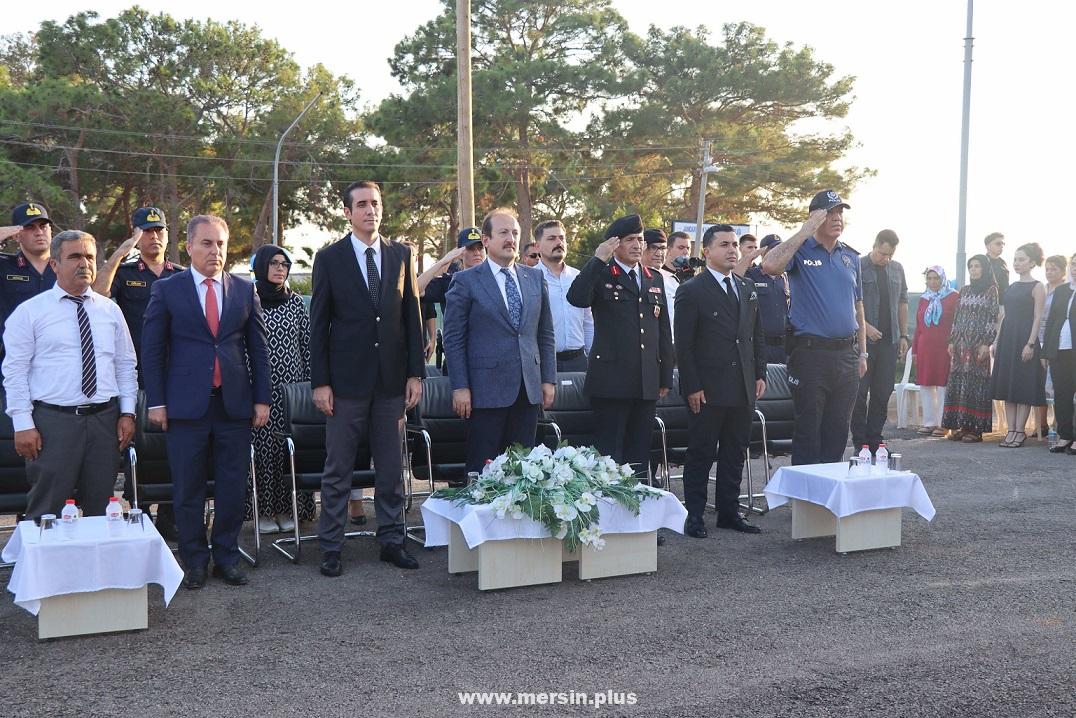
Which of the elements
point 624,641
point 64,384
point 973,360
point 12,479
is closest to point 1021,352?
point 973,360

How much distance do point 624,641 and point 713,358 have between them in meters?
2.52

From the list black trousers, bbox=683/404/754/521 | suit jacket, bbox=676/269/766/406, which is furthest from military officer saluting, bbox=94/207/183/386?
black trousers, bbox=683/404/754/521

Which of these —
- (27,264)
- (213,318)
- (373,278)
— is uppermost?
(27,264)

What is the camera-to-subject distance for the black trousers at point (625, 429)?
641cm

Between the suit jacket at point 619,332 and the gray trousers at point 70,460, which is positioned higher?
the suit jacket at point 619,332

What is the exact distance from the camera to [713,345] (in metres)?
6.52

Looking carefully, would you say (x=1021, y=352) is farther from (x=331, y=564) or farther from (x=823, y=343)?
(x=331, y=564)

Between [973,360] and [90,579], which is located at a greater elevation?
[973,360]

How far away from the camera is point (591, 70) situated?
30562 mm

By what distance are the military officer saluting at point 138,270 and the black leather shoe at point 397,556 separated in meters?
2.03

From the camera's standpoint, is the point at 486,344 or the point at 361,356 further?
the point at 486,344

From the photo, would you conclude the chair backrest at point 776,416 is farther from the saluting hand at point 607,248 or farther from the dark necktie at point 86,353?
the dark necktie at point 86,353

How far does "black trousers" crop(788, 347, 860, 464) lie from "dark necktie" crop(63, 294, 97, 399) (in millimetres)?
4224

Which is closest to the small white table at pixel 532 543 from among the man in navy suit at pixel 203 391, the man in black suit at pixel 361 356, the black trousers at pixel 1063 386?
the man in black suit at pixel 361 356
